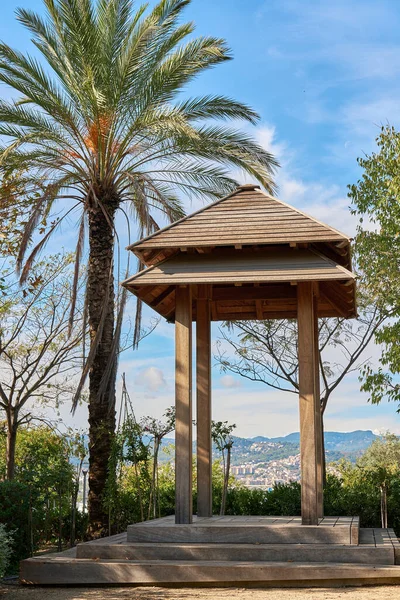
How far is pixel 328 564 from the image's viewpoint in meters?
7.82

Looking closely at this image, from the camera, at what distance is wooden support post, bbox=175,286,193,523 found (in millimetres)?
8688

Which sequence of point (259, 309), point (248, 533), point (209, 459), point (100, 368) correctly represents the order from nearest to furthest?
point (248, 533), point (209, 459), point (259, 309), point (100, 368)

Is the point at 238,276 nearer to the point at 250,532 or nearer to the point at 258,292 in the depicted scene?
the point at 258,292

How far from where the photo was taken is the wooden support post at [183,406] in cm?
869

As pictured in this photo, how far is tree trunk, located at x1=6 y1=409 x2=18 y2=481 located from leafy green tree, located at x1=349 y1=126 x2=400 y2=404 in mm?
8489

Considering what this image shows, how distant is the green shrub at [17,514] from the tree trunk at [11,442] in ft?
15.0

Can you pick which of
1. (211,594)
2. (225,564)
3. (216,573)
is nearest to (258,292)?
(225,564)

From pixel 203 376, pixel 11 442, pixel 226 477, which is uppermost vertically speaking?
pixel 203 376

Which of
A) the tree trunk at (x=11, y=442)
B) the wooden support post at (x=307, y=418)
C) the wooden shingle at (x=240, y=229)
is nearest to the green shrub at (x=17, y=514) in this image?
the wooden shingle at (x=240, y=229)

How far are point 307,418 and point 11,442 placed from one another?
1008 cm

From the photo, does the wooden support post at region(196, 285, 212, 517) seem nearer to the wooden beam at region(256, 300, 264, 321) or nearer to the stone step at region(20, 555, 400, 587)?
the wooden beam at region(256, 300, 264, 321)

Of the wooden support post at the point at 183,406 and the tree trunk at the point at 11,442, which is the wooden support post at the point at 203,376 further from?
the tree trunk at the point at 11,442

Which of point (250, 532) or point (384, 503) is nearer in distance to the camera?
point (250, 532)

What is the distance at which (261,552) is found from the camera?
810 cm
